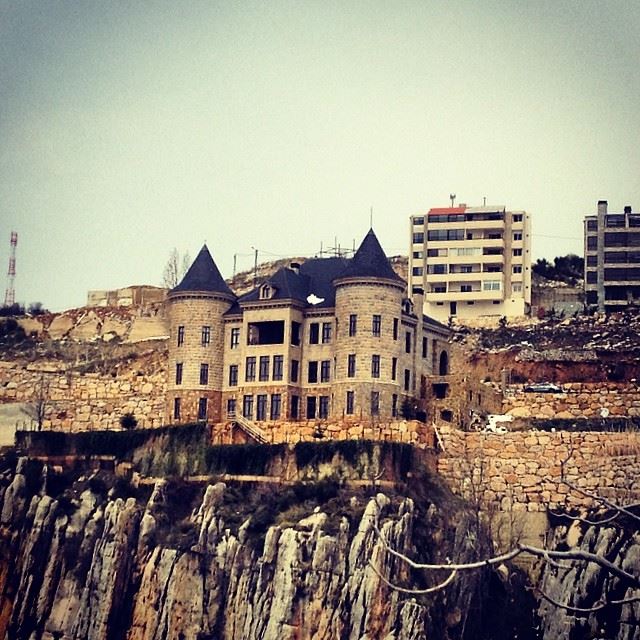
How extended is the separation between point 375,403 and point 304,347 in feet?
17.2

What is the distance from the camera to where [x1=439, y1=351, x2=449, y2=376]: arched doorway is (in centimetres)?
7994

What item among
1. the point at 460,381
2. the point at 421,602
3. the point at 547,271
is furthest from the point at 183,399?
the point at 547,271

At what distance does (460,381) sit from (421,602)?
16.0m

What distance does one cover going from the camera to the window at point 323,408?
73500 mm

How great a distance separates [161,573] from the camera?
67875 mm

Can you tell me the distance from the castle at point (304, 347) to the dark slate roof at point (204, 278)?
8 centimetres

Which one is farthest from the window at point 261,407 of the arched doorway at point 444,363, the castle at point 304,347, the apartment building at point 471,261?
the apartment building at point 471,261

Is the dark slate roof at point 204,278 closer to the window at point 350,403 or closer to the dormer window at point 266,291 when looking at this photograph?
the dormer window at point 266,291

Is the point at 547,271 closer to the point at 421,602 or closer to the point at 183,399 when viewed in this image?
the point at 183,399

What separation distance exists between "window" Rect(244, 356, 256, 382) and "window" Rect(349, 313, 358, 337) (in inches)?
211

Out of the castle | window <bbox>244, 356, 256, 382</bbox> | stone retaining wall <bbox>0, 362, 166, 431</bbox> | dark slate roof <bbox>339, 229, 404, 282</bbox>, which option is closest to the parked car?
the castle

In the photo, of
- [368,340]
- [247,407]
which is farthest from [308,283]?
[247,407]

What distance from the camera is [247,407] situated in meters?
74.8

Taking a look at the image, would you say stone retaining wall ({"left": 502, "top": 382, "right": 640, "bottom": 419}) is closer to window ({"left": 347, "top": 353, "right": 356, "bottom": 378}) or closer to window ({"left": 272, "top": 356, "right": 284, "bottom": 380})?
window ({"left": 347, "top": 353, "right": 356, "bottom": 378})
